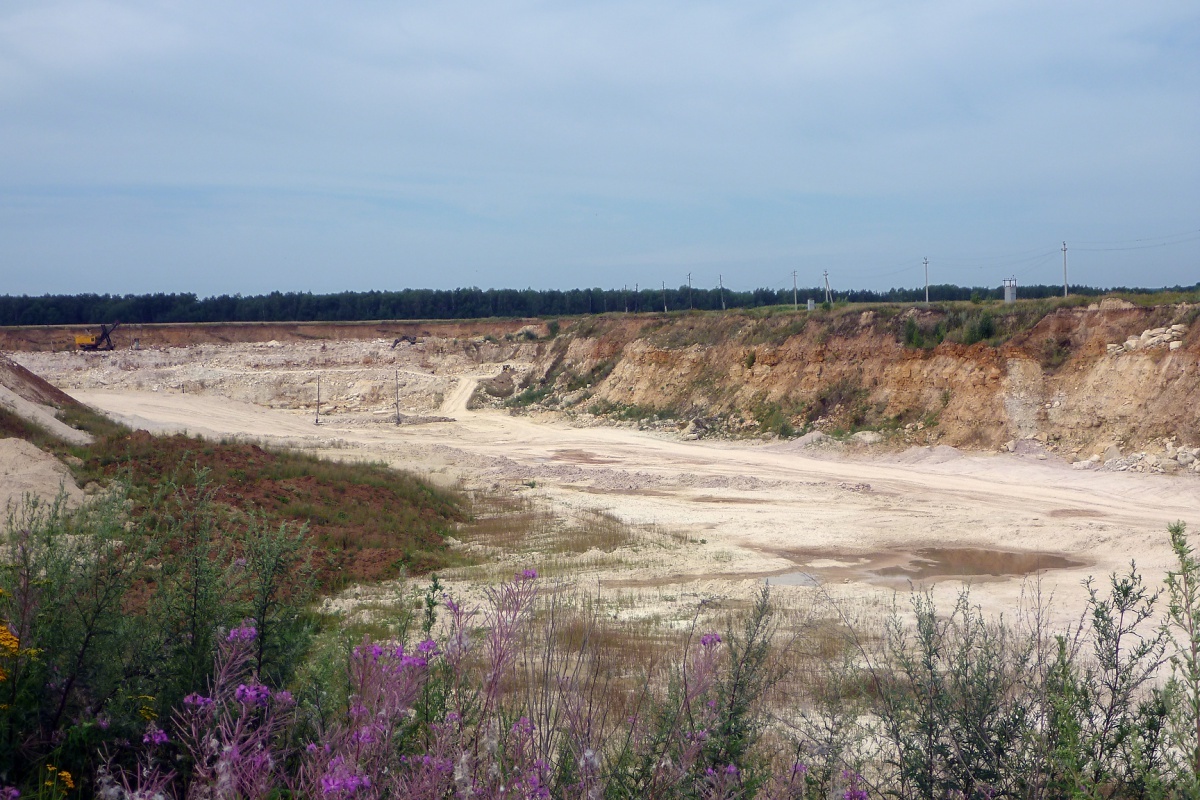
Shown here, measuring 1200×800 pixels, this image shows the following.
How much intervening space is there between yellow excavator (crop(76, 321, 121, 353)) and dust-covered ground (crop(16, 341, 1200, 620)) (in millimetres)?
26068

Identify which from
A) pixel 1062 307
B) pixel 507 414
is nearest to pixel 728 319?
pixel 507 414

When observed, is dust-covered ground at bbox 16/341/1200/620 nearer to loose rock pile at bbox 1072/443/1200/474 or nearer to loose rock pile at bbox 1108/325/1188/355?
loose rock pile at bbox 1072/443/1200/474

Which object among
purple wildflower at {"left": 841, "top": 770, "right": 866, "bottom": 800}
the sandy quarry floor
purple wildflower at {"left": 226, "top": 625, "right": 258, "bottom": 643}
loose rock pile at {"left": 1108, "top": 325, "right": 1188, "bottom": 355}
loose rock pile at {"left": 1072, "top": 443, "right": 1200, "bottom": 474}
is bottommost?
the sandy quarry floor

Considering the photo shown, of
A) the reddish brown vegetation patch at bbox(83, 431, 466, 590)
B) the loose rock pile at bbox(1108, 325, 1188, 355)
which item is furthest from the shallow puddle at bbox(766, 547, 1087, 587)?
the loose rock pile at bbox(1108, 325, 1188, 355)

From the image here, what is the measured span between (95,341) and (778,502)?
65.9 m

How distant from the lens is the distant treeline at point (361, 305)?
325 feet

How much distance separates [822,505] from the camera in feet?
68.8

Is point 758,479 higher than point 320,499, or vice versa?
point 320,499

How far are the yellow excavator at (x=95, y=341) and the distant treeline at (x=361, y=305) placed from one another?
22.9 m

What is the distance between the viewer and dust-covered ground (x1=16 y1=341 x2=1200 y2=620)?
1362cm

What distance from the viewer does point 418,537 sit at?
51.9 feet

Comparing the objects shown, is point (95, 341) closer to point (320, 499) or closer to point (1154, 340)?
point (320, 499)

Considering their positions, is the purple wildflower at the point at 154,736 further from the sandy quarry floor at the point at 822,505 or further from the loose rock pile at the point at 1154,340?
the loose rock pile at the point at 1154,340

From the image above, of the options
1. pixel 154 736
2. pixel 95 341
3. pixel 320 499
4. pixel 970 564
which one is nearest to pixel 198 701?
pixel 154 736
